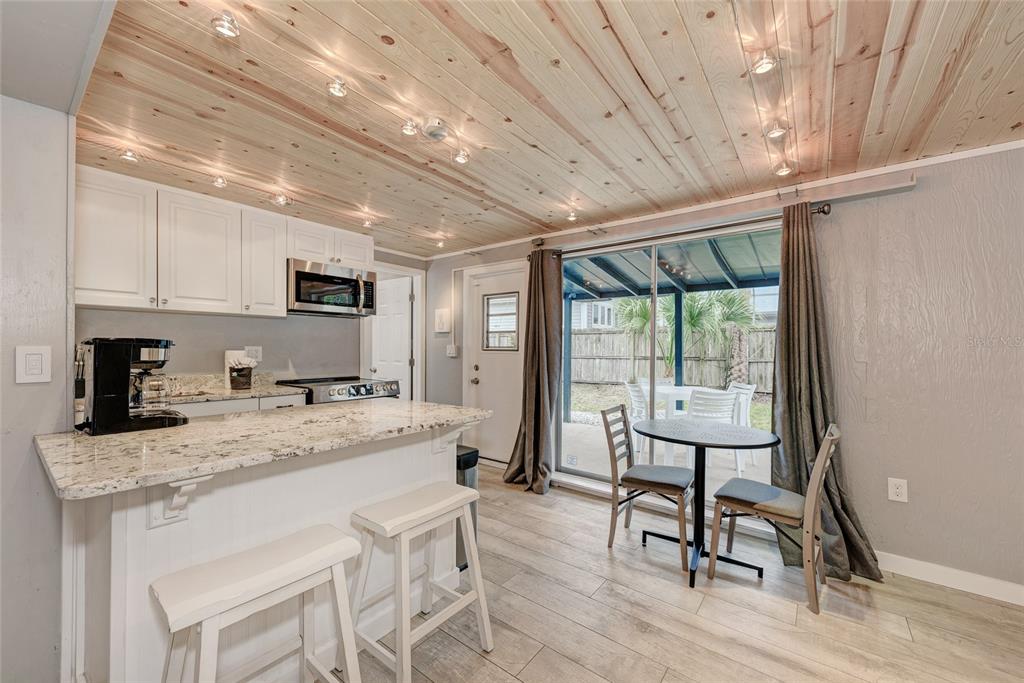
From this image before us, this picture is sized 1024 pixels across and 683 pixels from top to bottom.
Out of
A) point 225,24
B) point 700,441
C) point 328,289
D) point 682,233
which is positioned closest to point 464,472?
point 700,441

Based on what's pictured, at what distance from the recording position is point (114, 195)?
263cm

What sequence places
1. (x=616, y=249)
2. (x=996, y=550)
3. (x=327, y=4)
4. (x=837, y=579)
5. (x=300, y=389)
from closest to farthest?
(x=327, y=4), (x=996, y=550), (x=837, y=579), (x=300, y=389), (x=616, y=249)

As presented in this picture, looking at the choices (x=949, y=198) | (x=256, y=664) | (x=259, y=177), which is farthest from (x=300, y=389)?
(x=949, y=198)

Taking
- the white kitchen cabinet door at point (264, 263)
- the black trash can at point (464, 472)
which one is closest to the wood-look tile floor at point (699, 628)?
the black trash can at point (464, 472)

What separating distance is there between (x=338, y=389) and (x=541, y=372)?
174 centimetres

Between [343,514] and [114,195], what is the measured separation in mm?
2615

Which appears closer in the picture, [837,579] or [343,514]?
[343,514]

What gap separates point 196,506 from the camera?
1.29m

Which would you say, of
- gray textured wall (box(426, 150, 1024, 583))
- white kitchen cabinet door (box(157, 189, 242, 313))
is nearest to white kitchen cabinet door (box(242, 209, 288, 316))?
white kitchen cabinet door (box(157, 189, 242, 313))

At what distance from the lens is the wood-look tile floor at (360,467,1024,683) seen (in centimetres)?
169

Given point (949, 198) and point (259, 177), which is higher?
point (259, 177)

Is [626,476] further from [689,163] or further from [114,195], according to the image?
[114,195]

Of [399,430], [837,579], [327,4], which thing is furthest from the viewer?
[837,579]

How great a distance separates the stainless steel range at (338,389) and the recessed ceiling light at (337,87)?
2.22 meters
